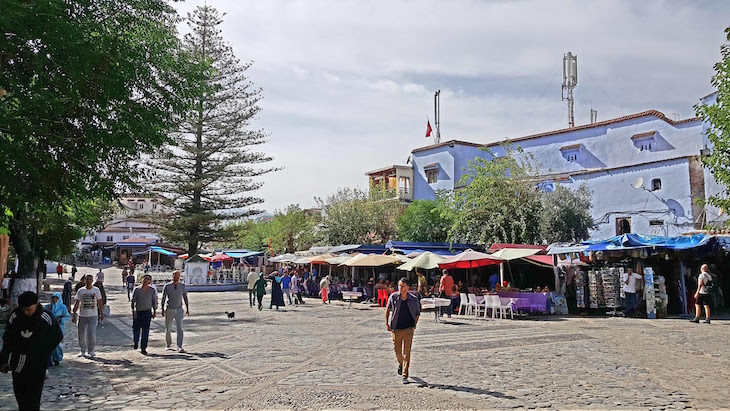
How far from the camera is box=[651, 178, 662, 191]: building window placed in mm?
30109

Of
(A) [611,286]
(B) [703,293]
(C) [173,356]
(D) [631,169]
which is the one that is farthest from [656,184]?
(C) [173,356]

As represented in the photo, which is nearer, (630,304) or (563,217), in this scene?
(630,304)

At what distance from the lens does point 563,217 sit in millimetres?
27234

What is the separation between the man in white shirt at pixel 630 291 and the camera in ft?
57.4

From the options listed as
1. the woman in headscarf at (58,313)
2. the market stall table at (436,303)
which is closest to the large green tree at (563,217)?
the market stall table at (436,303)

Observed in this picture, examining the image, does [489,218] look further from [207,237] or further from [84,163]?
[207,237]

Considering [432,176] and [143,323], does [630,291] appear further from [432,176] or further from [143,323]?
[432,176]

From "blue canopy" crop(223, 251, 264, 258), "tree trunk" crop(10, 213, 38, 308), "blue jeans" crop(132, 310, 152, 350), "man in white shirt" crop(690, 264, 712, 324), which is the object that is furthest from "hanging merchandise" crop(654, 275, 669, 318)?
"blue canopy" crop(223, 251, 264, 258)

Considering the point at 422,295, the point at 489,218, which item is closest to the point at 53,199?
the point at 422,295

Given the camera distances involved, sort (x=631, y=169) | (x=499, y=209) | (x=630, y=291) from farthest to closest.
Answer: (x=631, y=169) → (x=499, y=209) → (x=630, y=291)

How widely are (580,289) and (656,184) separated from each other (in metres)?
14.4

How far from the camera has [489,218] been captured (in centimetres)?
2658

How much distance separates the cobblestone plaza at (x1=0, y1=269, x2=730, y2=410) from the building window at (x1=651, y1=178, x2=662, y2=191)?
1655 centimetres

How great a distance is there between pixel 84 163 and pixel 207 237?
113ft
